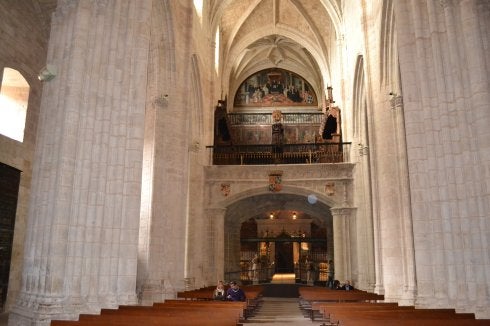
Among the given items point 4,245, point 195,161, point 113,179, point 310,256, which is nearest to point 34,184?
point 113,179

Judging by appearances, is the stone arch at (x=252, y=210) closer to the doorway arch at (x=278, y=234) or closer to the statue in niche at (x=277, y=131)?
the doorway arch at (x=278, y=234)

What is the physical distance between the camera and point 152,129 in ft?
43.4

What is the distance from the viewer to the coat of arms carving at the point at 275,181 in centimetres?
2097

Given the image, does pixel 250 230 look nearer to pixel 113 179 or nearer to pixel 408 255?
pixel 408 255

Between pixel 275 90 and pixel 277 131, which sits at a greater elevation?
pixel 275 90

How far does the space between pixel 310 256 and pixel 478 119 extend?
22.1 metres

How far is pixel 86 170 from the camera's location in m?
8.62

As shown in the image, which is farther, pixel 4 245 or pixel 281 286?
pixel 281 286

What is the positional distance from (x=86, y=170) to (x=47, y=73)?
2.13 m

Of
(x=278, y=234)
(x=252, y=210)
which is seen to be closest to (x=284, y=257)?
(x=278, y=234)

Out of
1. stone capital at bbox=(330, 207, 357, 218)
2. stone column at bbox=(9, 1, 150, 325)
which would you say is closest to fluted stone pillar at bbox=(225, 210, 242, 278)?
stone capital at bbox=(330, 207, 357, 218)

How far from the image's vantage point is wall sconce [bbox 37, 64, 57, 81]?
877cm

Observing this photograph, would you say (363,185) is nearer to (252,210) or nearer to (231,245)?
(252,210)

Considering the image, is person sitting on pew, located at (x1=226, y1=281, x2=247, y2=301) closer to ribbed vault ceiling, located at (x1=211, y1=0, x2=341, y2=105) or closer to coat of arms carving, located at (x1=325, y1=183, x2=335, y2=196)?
coat of arms carving, located at (x1=325, y1=183, x2=335, y2=196)
